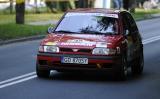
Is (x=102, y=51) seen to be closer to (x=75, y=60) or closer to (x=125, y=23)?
(x=75, y=60)

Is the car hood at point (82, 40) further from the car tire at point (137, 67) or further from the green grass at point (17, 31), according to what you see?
the green grass at point (17, 31)

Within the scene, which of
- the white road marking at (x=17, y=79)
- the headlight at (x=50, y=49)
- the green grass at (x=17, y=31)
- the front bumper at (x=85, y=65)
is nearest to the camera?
the white road marking at (x=17, y=79)

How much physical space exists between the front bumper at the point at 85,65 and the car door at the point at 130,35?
96cm

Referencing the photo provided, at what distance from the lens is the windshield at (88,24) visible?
13414mm

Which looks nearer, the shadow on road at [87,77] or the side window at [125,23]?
the shadow on road at [87,77]

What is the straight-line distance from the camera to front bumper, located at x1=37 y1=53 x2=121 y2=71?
12.6m

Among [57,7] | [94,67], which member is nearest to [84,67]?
[94,67]

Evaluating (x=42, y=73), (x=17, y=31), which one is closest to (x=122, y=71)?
(x=42, y=73)

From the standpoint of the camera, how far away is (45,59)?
12820mm

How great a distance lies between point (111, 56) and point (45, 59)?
1.29 meters

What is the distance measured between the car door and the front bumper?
959 millimetres

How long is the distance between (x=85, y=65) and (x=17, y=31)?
1422cm

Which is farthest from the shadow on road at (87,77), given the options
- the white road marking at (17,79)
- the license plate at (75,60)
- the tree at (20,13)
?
the tree at (20,13)

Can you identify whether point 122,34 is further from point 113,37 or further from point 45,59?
point 45,59
